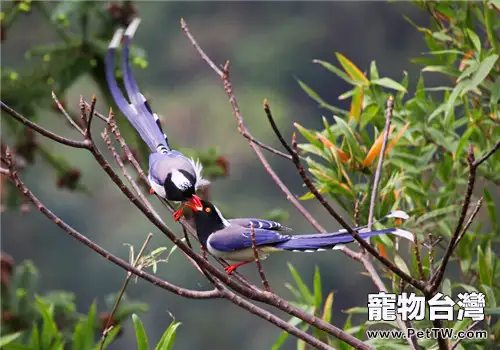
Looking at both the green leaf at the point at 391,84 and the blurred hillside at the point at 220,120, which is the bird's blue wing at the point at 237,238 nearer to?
the green leaf at the point at 391,84

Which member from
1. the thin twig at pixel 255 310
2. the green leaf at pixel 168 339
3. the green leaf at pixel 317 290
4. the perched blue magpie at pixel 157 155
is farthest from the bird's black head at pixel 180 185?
the green leaf at pixel 317 290

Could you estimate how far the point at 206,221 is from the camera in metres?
0.91

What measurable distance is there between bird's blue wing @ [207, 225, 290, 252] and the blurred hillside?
4843mm

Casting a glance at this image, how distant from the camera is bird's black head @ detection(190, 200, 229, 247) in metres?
0.91

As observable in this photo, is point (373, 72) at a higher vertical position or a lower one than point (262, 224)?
higher

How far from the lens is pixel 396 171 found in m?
1.46

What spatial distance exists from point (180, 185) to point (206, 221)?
0.05 meters

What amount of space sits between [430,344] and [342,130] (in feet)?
1.35

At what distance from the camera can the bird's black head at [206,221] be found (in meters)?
0.91

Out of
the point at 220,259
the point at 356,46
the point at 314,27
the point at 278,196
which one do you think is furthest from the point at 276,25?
the point at 220,259

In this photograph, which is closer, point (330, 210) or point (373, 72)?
point (330, 210)

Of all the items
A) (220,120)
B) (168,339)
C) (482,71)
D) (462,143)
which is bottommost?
(168,339)

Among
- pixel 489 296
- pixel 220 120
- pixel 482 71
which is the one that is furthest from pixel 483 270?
pixel 220 120

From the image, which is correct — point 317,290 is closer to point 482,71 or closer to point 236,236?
point 482,71
